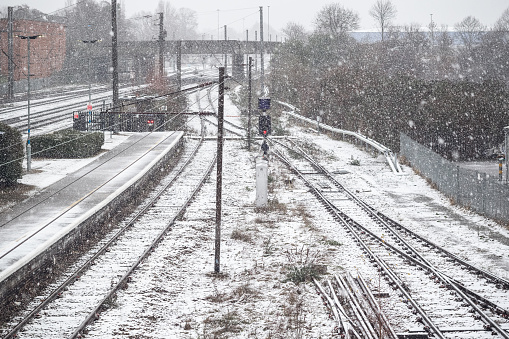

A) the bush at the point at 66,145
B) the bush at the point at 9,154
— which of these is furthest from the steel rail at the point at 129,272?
the bush at the point at 66,145

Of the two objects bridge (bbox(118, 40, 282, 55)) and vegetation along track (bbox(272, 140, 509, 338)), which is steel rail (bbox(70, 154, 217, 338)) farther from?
bridge (bbox(118, 40, 282, 55))

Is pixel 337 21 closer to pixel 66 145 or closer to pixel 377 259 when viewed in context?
pixel 66 145

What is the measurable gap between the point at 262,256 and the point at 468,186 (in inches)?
372

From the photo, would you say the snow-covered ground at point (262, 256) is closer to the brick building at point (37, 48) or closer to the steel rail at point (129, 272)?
the steel rail at point (129, 272)

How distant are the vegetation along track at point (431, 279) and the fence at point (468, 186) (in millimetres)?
3416

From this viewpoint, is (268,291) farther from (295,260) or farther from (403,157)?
(403,157)

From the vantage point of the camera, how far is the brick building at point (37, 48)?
65.8m

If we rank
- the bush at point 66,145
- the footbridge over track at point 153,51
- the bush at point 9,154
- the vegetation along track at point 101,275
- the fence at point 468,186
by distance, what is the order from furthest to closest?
the footbridge over track at point 153,51
the bush at point 66,145
the bush at point 9,154
the fence at point 468,186
the vegetation along track at point 101,275

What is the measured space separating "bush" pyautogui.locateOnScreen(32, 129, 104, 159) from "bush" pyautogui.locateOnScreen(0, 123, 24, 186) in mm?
6449

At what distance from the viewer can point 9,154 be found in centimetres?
2105

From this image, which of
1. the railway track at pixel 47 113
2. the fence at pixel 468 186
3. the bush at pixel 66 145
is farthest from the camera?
the railway track at pixel 47 113

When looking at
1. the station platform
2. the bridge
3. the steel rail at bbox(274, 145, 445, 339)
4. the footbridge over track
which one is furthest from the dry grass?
the bridge

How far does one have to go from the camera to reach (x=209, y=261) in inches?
595

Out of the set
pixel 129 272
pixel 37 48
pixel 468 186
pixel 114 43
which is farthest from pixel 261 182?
pixel 37 48
